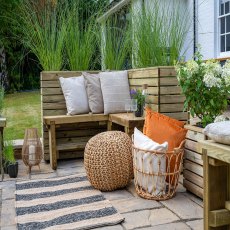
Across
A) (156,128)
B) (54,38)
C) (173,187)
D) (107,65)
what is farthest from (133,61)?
(173,187)

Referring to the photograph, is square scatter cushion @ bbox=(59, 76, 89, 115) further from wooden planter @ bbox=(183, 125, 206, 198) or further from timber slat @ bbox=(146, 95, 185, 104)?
wooden planter @ bbox=(183, 125, 206, 198)

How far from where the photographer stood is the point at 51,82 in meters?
4.47

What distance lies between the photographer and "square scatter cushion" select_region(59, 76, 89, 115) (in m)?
4.31


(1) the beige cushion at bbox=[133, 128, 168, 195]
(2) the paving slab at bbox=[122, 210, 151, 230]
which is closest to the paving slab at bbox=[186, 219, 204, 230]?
(2) the paving slab at bbox=[122, 210, 151, 230]

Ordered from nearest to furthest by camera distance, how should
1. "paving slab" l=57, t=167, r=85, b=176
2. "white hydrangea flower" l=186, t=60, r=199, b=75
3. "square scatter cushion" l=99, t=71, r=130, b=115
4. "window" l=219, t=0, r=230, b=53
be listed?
"white hydrangea flower" l=186, t=60, r=199, b=75, "paving slab" l=57, t=167, r=85, b=176, "square scatter cushion" l=99, t=71, r=130, b=115, "window" l=219, t=0, r=230, b=53

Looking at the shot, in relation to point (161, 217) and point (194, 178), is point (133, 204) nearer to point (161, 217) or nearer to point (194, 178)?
point (161, 217)

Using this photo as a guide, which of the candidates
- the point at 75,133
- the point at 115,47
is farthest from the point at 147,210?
the point at 115,47

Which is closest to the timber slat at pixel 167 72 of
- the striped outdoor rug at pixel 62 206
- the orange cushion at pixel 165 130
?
the orange cushion at pixel 165 130

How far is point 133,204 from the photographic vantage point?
9.53 ft

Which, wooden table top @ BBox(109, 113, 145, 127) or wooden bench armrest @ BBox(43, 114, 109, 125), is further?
wooden bench armrest @ BBox(43, 114, 109, 125)

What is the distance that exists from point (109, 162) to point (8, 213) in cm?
89

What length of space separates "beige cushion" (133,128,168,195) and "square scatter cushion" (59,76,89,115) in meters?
1.44

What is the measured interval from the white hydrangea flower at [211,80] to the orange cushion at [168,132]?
49 cm

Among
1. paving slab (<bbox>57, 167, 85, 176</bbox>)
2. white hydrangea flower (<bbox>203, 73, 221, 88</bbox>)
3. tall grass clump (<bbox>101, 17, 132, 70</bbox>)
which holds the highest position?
tall grass clump (<bbox>101, 17, 132, 70</bbox>)
